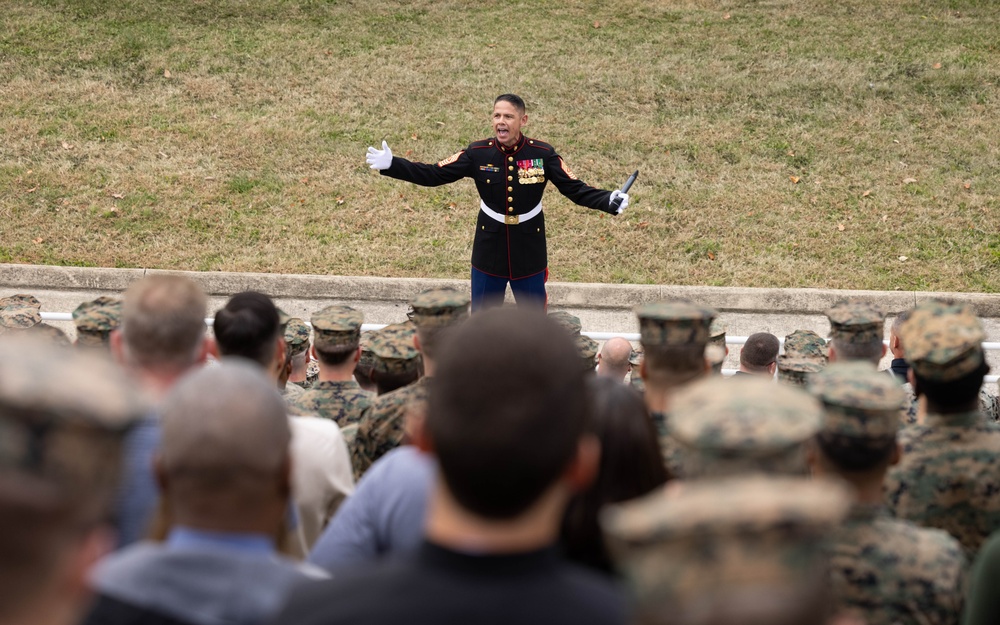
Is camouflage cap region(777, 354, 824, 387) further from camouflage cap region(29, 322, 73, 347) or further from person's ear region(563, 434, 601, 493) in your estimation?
person's ear region(563, 434, 601, 493)

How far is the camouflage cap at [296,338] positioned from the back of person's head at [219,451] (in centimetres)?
327

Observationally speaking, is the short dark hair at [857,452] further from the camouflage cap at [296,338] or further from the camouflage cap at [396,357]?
the camouflage cap at [296,338]

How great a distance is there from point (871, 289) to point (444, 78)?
5.62 meters

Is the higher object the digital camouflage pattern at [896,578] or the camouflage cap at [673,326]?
the camouflage cap at [673,326]

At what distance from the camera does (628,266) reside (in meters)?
9.27

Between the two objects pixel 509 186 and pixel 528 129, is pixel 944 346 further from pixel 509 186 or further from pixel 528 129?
pixel 528 129

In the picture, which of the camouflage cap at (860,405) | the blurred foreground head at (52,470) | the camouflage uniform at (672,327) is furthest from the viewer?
the camouflage uniform at (672,327)

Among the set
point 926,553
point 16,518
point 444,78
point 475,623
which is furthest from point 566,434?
point 444,78

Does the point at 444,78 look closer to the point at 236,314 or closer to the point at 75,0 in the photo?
the point at 75,0

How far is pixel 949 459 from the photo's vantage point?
9.95 feet

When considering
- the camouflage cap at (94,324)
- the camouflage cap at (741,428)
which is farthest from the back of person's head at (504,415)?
the camouflage cap at (94,324)

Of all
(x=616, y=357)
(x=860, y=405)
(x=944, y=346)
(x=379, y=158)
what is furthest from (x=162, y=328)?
(x=379, y=158)

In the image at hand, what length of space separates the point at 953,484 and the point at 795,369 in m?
1.76

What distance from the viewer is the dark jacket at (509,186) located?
7523mm
